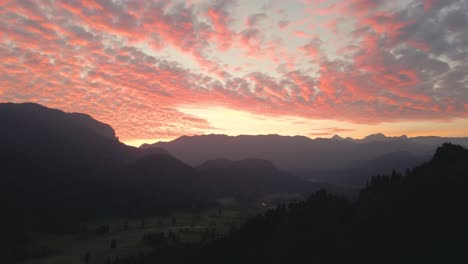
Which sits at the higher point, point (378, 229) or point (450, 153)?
point (450, 153)

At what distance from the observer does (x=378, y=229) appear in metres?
95.2

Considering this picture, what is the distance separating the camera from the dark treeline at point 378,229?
7906cm

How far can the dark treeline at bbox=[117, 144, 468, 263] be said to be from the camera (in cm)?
7906

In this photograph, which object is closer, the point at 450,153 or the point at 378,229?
the point at 378,229

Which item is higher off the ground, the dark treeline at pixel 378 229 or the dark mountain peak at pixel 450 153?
the dark mountain peak at pixel 450 153

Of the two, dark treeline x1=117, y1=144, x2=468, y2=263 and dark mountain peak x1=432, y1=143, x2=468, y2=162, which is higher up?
dark mountain peak x1=432, y1=143, x2=468, y2=162

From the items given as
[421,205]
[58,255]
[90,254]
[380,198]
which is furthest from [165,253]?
[421,205]

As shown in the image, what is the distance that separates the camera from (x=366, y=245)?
9181 cm

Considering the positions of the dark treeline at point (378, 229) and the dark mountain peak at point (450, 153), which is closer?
the dark treeline at point (378, 229)

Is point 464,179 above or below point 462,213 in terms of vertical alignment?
above

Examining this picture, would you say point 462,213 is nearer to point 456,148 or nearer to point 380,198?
point 380,198

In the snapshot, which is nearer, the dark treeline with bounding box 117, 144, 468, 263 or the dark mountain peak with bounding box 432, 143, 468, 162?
the dark treeline with bounding box 117, 144, 468, 263

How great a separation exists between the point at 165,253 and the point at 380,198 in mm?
109928

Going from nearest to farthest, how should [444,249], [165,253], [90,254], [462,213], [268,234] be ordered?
[444,249]
[462,213]
[268,234]
[165,253]
[90,254]
